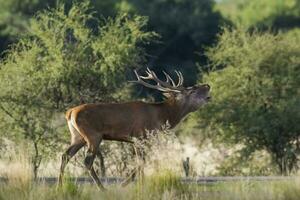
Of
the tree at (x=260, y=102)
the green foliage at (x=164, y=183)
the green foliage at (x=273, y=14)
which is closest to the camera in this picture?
the green foliage at (x=164, y=183)

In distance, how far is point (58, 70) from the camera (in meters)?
22.0

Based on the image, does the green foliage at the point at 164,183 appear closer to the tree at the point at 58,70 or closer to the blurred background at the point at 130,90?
the blurred background at the point at 130,90

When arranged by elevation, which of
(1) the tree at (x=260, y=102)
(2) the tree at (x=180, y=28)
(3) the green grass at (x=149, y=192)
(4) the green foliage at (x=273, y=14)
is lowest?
(3) the green grass at (x=149, y=192)

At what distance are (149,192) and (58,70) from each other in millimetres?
8491

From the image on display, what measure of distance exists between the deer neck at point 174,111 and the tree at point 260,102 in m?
5.20

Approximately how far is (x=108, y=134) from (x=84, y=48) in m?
5.98

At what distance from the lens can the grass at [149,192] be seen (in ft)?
46.0

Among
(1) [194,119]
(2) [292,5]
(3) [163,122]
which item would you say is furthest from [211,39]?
(3) [163,122]

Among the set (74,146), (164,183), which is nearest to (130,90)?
(74,146)

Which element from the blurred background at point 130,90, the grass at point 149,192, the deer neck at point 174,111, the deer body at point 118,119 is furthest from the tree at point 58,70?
the grass at point 149,192

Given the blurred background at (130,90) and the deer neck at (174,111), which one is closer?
the deer neck at (174,111)

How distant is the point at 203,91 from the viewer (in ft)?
61.2

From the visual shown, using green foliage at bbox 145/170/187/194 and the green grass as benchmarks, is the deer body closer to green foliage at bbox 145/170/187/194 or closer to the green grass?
the green grass

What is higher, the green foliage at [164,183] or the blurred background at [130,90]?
the blurred background at [130,90]
